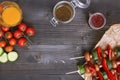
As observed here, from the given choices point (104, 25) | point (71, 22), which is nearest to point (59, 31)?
point (71, 22)

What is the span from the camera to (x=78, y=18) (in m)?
1.68

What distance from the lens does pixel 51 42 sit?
5.48 feet

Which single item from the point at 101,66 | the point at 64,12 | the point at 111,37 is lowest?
the point at 101,66

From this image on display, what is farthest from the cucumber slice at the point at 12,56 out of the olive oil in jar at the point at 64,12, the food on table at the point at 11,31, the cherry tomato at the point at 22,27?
the olive oil in jar at the point at 64,12

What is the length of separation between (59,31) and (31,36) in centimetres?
12

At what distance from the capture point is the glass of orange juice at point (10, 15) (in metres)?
1.61

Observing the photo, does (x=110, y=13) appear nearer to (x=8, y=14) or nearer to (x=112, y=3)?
(x=112, y=3)

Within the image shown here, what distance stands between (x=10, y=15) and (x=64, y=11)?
0.23m

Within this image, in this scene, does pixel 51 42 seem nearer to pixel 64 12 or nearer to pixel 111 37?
pixel 64 12

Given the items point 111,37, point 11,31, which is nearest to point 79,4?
point 111,37

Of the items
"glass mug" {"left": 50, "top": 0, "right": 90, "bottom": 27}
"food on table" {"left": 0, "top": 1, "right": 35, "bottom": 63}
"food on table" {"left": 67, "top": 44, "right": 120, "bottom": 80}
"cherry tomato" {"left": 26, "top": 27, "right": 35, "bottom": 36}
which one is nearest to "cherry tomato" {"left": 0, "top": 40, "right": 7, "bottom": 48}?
"food on table" {"left": 0, "top": 1, "right": 35, "bottom": 63}

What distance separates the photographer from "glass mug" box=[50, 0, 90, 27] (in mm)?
1642

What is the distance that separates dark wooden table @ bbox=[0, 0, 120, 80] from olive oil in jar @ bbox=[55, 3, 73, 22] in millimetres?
33

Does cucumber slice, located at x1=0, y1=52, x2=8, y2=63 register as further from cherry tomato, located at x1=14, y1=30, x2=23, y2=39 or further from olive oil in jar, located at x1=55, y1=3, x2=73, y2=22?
olive oil in jar, located at x1=55, y1=3, x2=73, y2=22
